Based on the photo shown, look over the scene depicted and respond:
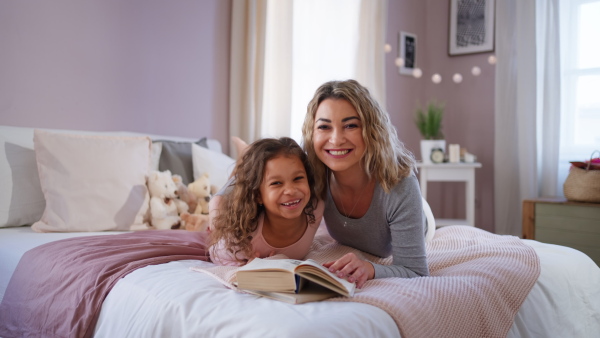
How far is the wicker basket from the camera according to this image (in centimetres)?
285

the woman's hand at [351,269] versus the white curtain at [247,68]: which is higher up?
the white curtain at [247,68]

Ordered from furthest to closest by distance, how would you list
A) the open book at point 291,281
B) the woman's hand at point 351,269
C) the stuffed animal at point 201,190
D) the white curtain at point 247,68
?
the white curtain at point 247,68
the stuffed animal at point 201,190
the woman's hand at point 351,269
the open book at point 291,281

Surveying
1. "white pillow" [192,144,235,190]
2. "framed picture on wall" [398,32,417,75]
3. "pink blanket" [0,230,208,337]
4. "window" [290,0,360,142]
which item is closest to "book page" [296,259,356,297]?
"pink blanket" [0,230,208,337]

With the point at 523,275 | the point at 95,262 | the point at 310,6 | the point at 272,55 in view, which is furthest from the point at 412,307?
the point at 310,6

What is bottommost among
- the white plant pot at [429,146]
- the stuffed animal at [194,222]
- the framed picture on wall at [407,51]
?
the stuffed animal at [194,222]

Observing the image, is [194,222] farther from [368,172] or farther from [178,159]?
[368,172]

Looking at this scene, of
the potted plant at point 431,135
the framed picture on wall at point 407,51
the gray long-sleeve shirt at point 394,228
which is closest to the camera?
the gray long-sleeve shirt at point 394,228

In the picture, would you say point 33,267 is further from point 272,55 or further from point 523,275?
point 272,55

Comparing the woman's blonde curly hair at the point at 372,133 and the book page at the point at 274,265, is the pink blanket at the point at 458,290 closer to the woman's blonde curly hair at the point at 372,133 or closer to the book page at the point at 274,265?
the book page at the point at 274,265

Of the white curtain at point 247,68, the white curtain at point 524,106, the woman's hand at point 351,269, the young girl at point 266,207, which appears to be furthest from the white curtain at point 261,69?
the woman's hand at point 351,269

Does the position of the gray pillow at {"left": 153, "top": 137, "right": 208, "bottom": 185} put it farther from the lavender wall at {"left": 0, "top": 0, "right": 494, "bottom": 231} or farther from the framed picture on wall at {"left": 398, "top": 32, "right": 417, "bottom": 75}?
the framed picture on wall at {"left": 398, "top": 32, "right": 417, "bottom": 75}

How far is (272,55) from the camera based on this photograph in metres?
3.42

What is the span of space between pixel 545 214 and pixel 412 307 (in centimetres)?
229

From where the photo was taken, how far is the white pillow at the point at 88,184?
2.01 meters
